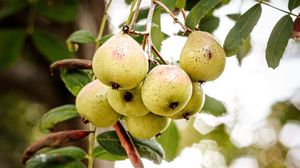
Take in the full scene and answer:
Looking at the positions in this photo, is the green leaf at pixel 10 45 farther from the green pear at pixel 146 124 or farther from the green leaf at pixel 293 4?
the green leaf at pixel 293 4

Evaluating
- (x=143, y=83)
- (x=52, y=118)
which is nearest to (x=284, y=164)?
(x=52, y=118)

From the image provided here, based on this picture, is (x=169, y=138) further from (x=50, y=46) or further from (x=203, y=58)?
(x=50, y=46)

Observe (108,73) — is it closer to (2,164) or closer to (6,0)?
(6,0)

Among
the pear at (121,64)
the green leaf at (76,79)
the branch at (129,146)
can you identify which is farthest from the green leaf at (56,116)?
the pear at (121,64)

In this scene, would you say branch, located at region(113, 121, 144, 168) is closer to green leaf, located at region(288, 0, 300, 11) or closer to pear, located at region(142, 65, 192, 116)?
pear, located at region(142, 65, 192, 116)

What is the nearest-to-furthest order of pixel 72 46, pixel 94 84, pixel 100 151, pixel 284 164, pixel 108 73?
pixel 108 73, pixel 94 84, pixel 100 151, pixel 72 46, pixel 284 164

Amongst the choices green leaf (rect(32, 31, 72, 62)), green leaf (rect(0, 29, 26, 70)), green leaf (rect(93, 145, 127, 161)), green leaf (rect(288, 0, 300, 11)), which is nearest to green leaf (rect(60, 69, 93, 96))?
green leaf (rect(93, 145, 127, 161))

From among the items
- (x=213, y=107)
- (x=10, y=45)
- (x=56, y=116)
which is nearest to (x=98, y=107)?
(x=56, y=116)
